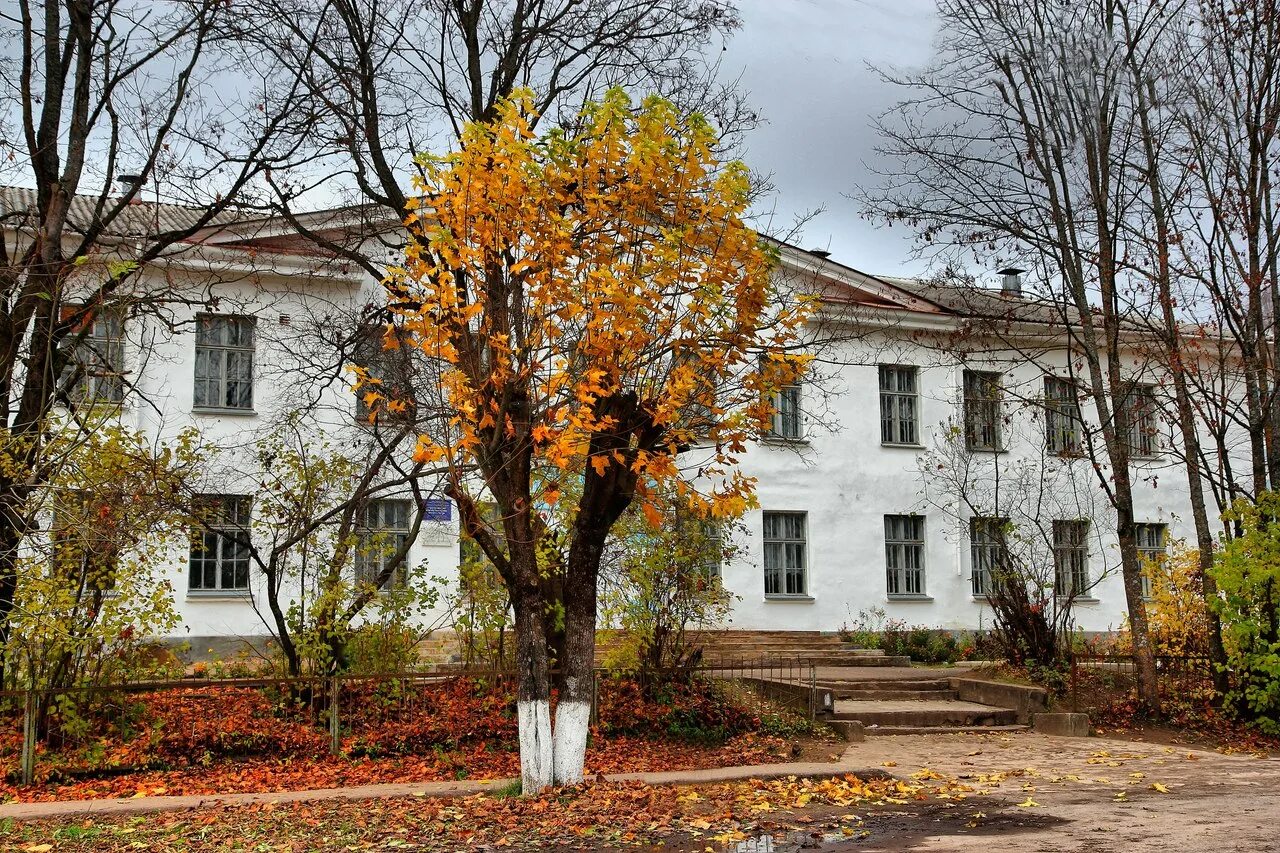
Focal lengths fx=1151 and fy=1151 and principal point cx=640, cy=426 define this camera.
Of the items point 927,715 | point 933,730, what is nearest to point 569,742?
point 933,730

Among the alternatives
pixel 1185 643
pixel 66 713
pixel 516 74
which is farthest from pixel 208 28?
pixel 1185 643

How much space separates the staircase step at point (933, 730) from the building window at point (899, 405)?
1103cm

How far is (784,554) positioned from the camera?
80.3 ft

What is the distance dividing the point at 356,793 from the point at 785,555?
1533cm

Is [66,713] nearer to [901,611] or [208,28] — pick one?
[208,28]

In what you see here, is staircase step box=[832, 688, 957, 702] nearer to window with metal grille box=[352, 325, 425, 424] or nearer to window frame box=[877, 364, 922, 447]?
window with metal grille box=[352, 325, 425, 424]

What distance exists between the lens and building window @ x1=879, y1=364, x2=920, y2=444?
25984mm

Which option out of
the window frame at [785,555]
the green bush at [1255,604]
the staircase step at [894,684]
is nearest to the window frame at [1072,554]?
the window frame at [785,555]

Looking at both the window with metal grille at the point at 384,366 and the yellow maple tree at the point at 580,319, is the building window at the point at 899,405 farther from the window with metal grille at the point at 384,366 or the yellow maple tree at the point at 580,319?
the yellow maple tree at the point at 580,319

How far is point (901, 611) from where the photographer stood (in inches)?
986

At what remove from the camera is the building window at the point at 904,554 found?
999 inches

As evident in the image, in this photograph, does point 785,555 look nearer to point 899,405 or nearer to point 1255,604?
point 899,405

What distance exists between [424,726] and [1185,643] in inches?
461

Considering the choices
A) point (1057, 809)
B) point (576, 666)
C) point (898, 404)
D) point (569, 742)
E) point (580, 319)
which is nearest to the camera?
point (1057, 809)
